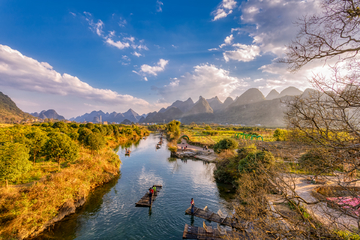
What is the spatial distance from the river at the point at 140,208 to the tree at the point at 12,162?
16.2ft

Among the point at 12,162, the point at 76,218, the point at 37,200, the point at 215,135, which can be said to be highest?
the point at 12,162

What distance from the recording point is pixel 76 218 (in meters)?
13.4

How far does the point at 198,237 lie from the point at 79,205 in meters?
11.9

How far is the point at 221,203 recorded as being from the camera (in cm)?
1603

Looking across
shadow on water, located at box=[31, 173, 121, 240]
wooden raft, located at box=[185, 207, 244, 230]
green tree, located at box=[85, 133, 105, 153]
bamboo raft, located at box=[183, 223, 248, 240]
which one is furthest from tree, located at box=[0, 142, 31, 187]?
wooden raft, located at box=[185, 207, 244, 230]

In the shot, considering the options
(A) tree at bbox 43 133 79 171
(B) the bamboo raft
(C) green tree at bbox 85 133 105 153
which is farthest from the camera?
(C) green tree at bbox 85 133 105 153

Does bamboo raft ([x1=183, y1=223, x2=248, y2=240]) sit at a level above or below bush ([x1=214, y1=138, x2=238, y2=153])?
below

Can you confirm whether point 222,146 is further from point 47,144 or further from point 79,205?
point 47,144

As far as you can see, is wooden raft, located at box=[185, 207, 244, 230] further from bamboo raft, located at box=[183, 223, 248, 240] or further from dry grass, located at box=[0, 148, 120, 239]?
dry grass, located at box=[0, 148, 120, 239]

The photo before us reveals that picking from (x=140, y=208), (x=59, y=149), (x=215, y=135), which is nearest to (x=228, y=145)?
(x=140, y=208)

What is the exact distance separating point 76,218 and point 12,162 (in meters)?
6.63

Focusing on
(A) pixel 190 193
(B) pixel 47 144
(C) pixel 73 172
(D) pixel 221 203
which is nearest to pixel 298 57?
(D) pixel 221 203

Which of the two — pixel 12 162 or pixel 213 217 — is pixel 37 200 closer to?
pixel 12 162

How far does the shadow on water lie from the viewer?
11.3 metres
